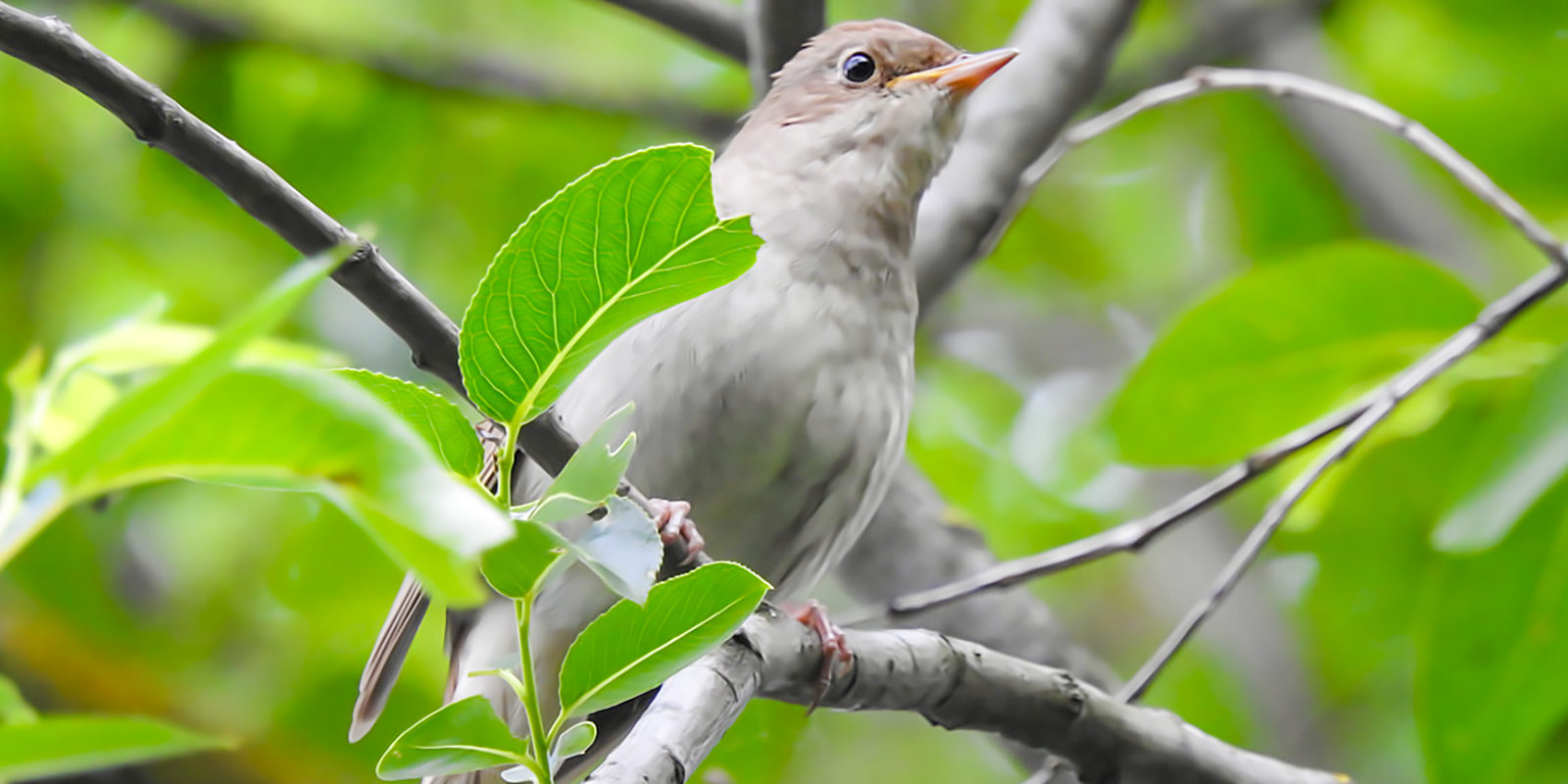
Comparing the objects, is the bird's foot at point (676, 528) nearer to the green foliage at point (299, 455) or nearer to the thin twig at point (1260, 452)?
the thin twig at point (1260, 452)

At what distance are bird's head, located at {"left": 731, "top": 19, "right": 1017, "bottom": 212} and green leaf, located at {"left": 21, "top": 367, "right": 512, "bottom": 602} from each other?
7.85ft

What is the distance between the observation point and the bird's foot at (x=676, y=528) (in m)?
2.00

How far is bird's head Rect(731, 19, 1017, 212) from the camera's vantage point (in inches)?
127

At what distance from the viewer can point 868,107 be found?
3.33m

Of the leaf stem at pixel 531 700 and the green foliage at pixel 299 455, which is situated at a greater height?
the green foliage at pixel 299 455

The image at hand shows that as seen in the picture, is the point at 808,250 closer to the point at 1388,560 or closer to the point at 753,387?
the point at 753,387

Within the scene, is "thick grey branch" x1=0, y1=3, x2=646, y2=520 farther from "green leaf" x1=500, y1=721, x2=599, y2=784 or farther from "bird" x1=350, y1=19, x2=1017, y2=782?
"bird" x1=350, y1=19, x2=1017, y2=782

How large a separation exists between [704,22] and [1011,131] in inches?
35.4

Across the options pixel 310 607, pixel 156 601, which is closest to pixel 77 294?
pixel 156 601

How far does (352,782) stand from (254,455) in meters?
3.07

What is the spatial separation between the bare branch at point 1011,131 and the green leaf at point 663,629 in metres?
2.52

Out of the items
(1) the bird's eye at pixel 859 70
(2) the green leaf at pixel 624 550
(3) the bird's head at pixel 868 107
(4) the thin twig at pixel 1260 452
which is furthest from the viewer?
(1) the bird's eye at pixel 859 70

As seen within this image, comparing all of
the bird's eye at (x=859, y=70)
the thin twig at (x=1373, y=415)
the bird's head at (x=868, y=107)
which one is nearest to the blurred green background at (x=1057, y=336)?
the thin twig at (x=1373, y=415)

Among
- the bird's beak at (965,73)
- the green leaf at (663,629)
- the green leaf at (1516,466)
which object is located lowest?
the green leaf at (1516,466)
